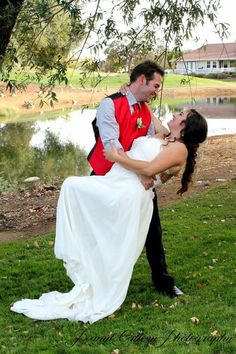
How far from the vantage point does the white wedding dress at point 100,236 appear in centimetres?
522

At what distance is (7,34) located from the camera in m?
7.19

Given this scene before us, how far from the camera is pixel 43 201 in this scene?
1348 centimetres

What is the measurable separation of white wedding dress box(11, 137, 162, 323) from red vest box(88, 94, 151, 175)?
13cm

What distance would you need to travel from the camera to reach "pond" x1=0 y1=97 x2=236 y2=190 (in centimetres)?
1817

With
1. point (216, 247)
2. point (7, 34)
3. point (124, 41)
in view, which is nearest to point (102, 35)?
point (124, 41)

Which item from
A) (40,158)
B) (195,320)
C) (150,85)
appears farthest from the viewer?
(40,158)

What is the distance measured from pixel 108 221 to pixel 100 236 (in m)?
0.17

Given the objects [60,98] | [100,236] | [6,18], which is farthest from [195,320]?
[60,98]

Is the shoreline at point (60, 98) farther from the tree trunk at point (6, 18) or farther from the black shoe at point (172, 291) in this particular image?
the black shoe at point (172, 291)

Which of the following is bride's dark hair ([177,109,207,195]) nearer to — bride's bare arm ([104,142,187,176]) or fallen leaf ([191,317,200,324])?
bride's bare arm ([104,142,187,176])

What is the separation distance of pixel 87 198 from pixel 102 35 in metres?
3.10

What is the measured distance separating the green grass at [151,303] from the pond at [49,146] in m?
6.75

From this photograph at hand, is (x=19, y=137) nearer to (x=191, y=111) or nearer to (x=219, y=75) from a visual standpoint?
(x=191, y=111)

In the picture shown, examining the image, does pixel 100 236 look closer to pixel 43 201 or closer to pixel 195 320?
pixel 195 320
